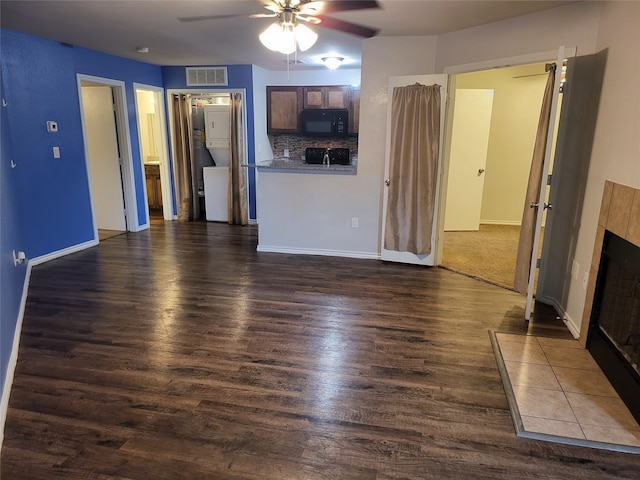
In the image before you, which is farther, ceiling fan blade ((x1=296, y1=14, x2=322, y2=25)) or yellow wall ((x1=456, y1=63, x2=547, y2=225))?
yellow wall ((x1=456, y1=63, x2=547, y2=225))

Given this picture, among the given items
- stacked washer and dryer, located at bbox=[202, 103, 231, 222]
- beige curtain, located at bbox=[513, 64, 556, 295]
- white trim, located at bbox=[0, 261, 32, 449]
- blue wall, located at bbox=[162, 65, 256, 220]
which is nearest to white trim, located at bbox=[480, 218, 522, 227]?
beige curtain, located at bbox=[513, 64, 556, 295]

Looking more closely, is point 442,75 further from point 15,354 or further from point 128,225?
point 128,225

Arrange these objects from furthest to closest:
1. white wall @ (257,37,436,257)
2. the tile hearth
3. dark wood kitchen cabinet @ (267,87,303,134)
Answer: dark wood kitchen cabinet @ (267,87,303,134)
white wall @ (257,37,436,257)
the tile hearth

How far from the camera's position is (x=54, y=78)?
4.61 meters

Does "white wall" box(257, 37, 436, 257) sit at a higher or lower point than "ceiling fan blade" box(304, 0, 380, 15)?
lower

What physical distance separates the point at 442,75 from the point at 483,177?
250 centimetres

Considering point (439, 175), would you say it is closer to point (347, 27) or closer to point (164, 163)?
point (347, 27)

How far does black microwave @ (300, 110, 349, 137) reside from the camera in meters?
6.87

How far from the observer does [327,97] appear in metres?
6.99

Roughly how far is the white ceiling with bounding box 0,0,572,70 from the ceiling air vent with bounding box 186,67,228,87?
45.4 inches

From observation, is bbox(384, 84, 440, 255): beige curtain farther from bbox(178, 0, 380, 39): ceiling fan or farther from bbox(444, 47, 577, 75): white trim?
bbox(178, 0, 380, 39): ceiling fan

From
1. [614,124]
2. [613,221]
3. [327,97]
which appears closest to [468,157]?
[327,97]

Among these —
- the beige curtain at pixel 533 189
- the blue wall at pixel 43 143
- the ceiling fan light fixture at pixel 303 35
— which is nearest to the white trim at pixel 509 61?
the beige curtain at pixel 533 189

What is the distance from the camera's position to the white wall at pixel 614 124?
2443 millimetres
